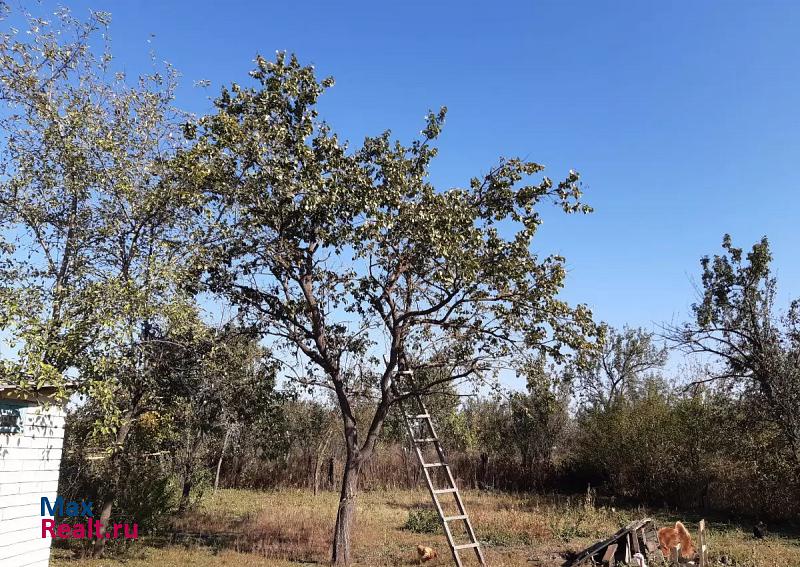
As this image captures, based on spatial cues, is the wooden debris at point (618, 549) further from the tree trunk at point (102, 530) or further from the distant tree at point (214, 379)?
the tree trunk at point (102, 530)

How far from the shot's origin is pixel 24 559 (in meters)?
7.55

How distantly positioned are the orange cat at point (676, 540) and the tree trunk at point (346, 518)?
604cm

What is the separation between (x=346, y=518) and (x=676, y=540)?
6.38m

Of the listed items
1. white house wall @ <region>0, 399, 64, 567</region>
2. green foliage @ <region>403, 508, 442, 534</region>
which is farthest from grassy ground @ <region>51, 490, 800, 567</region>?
white house wall @ <region>0, 399, 64, 567</region>

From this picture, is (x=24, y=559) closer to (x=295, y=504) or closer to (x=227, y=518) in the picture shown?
(x=227, y=518)

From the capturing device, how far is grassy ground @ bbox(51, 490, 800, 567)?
446 inches

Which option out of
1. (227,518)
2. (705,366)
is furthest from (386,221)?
(705,366)

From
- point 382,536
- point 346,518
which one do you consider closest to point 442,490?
point 346,518

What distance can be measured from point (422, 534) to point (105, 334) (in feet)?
31.4

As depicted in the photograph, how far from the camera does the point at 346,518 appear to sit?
11328 millimetres

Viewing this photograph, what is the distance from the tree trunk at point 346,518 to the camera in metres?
11.2

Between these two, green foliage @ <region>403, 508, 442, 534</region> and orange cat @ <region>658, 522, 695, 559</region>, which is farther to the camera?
green foliage @ <region>403, 508, 442, 534</region>

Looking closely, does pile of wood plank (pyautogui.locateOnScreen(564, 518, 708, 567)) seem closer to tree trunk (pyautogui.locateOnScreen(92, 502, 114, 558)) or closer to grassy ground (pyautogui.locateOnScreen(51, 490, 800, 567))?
grassy ground (pyautogui.locateOnScreen(51, 490, 800, 567))

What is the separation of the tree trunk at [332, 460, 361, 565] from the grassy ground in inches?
17.8
